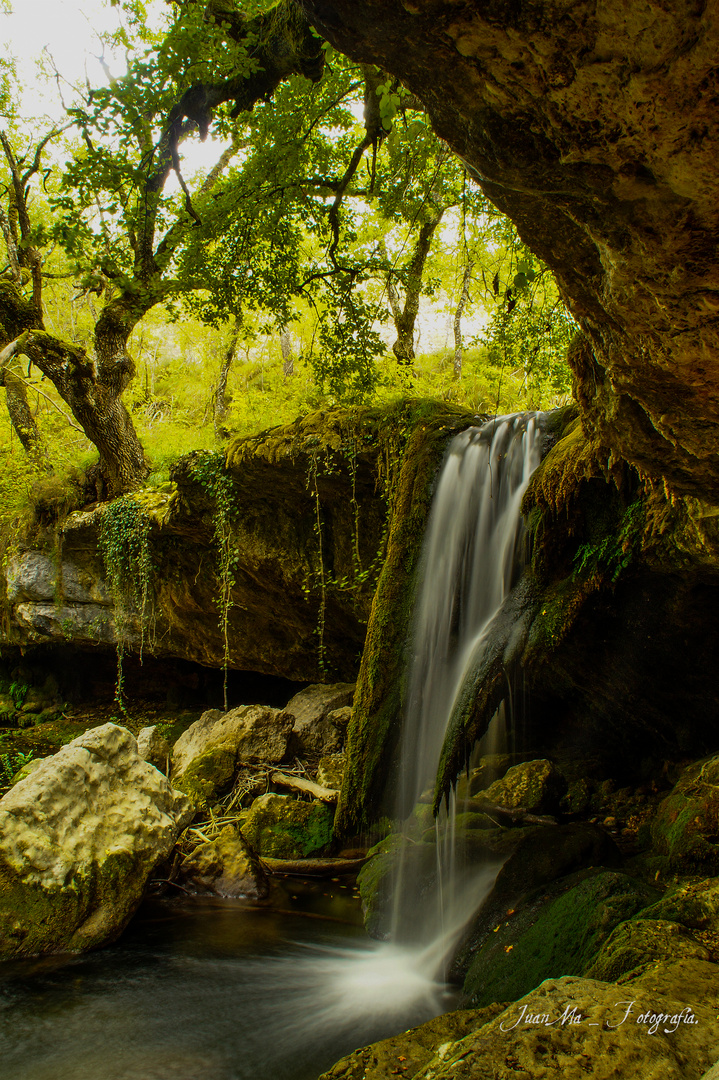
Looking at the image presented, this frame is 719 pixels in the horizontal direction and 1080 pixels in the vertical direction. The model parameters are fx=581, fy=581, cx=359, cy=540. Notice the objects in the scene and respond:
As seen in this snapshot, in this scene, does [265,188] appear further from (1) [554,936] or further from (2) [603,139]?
(1) [554,936]

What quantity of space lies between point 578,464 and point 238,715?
5.93 meters

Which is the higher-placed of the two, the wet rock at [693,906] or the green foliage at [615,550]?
the green foliage at [615,550]

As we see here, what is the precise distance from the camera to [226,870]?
5.66 metres

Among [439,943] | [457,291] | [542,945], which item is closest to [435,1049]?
[542,945]

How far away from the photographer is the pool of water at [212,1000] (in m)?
3.41

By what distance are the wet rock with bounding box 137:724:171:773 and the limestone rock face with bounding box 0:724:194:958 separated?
277 centimetres

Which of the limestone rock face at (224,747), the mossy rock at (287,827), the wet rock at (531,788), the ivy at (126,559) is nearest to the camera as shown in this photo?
the wet rock at (531,788)

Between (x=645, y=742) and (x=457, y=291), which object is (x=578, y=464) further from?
(x=457, y=291)

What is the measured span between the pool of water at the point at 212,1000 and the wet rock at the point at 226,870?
335 millimetres

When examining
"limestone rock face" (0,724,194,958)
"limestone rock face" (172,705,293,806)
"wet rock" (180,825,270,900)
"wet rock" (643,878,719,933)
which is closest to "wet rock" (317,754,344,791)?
"limestone rock face" (172,705,293,806)

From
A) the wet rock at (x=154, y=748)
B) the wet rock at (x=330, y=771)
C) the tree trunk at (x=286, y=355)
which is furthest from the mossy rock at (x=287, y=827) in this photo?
the tree trunk at (x=286, y=355)

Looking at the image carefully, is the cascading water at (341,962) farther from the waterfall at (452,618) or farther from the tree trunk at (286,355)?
the tree trunk at (286,355)

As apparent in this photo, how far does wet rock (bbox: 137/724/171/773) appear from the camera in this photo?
8359 mm

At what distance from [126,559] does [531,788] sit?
7.39 meters
